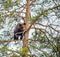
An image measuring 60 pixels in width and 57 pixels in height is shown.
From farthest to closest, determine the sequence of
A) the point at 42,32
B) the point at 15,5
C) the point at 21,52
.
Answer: the point at 15,5 < the point at 42,32 < the point at 21,52

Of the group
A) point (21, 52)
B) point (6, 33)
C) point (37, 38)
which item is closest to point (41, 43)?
point (37, 38)

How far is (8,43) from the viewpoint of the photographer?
8812 mm

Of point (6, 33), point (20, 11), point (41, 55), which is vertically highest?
point (20, 11)

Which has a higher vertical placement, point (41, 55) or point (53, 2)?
point (53, 2)

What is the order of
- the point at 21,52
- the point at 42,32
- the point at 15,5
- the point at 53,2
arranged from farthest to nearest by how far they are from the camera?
1. the point at 15,5
2. the point at 42,32
3. the point at 53,2
4. the point at 21,52

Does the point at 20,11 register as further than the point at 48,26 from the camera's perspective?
Yes

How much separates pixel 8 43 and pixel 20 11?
136 centimetres

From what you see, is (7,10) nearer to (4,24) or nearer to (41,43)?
(4,24)

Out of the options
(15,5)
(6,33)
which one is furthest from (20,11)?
(6,33)

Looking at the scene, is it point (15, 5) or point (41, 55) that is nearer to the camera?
point (41, 55)

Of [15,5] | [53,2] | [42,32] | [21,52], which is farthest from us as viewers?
[15,5]

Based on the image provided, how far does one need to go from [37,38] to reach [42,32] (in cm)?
40

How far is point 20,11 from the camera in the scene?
943 cm

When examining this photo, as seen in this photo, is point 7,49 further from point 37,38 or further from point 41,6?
point 41,6
